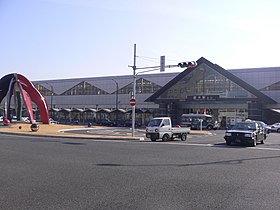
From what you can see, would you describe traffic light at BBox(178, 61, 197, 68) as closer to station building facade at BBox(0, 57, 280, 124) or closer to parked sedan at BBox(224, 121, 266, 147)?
parked sedan at BBox(224, 121, 266, 147)

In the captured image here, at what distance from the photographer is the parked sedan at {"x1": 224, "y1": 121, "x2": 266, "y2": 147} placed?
2322 cm

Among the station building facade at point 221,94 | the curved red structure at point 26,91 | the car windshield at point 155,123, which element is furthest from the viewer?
the station building facade at point 221,94

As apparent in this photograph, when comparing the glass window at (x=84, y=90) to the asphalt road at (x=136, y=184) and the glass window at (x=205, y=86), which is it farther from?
the asphalt road at (x=136, y=184)

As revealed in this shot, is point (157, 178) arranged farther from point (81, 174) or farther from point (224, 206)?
point (224, 206)

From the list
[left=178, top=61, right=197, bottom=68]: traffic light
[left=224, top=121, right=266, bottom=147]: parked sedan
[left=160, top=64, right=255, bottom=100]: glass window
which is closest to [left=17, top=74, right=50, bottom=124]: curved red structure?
[left=160, top=64, right=255, bottom=100]: glass window

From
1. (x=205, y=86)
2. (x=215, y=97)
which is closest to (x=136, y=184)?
(x=215, y=97)

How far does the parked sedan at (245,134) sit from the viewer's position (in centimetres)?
2322

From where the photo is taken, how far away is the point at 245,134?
915 inches

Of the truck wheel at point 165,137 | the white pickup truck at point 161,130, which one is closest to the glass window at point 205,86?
the white pickup truck at point 161,130

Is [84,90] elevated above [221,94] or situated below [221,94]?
above

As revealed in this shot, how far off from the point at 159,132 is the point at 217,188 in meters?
18.0

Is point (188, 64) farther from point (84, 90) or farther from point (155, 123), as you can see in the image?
point (84, 90)

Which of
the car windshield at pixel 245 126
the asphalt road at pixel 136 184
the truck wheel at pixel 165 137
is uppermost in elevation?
the car windshield at pixel 245 126

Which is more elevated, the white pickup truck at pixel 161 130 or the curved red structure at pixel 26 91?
the curved red structure at pixel 26 91
